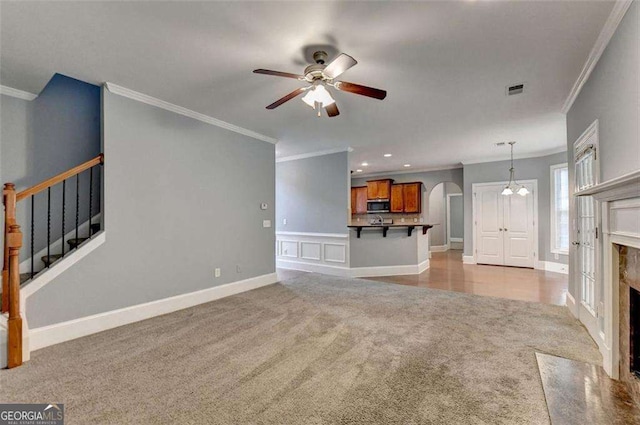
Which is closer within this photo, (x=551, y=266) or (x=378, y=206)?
(x=551, y=266)

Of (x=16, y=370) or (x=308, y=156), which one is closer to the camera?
(x=16, y=370)

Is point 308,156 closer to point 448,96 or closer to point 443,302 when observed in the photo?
point 448,96

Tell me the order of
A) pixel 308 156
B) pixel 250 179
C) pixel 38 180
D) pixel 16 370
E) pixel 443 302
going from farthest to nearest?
1. pixel 308 156
2. pixel 250 179
3. pixel 443 302
4. pixel 38 180
5. pixel 16 370

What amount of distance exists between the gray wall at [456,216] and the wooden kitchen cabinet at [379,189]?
3636 millimetres

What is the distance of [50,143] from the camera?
338 cm

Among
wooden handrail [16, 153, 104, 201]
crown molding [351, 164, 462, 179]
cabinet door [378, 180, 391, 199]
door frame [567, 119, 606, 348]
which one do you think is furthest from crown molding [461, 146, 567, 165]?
wooden handrail [16, 153, 104, 201]

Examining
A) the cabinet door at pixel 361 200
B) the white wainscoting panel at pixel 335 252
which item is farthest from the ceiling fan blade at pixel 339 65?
the cabinet door at pixel 361 200

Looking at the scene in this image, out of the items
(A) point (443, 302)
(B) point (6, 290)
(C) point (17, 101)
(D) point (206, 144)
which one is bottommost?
(A) point (443, 302)

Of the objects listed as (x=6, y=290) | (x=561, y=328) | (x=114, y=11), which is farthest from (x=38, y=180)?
(x=561, y=328)

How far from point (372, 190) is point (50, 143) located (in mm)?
7267

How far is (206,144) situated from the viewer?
4.11 m

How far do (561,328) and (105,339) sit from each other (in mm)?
4721

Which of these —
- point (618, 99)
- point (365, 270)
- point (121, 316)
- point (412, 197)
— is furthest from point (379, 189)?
point (121, 316)

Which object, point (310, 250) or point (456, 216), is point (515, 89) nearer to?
point (310, 250)
